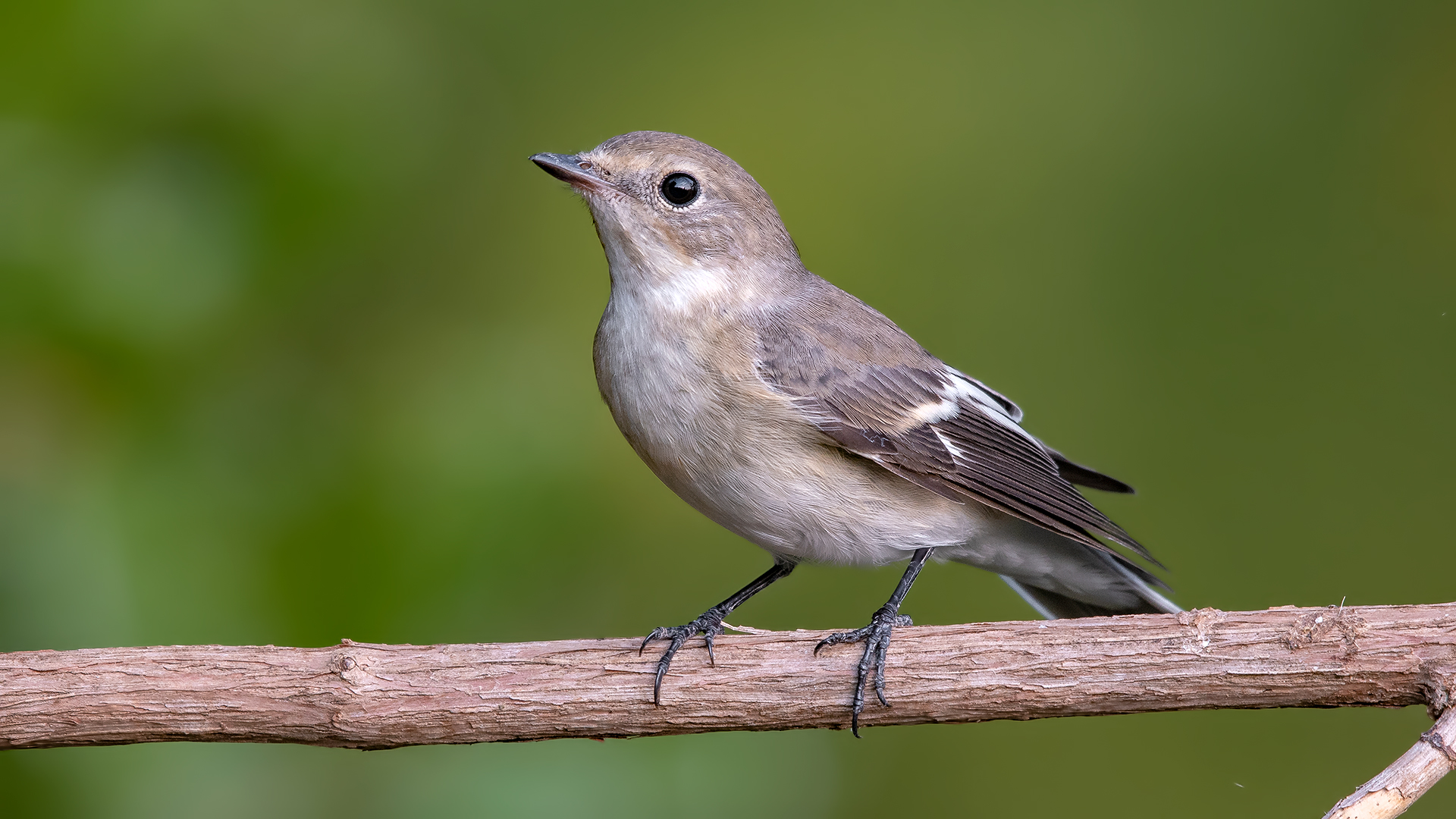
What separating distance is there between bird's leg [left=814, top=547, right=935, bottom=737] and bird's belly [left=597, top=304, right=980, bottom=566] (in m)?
0.19

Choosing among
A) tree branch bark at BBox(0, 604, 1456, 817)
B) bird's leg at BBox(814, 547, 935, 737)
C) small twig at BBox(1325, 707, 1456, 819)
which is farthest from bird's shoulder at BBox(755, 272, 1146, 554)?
small twig at BBox(1325, 707, 1456, 819)

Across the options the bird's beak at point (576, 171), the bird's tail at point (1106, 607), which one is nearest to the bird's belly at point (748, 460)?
the bird's beak at point (576, 171)

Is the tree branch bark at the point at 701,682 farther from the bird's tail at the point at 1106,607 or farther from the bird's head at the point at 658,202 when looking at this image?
the bird's head at the point at 658,202

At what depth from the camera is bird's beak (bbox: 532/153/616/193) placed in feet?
8.76

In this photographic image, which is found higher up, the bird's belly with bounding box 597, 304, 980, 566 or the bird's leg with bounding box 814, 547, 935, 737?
the bird's belly with bounding box 597, 304, 980, 566

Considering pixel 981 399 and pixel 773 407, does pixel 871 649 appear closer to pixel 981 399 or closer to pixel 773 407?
pixel 773 407

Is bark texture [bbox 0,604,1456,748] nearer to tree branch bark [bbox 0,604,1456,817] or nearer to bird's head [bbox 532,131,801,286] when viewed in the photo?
tree branch bark [bbox 0,604,1456,817]

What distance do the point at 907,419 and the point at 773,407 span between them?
1.25ft

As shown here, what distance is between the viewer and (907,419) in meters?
2.82

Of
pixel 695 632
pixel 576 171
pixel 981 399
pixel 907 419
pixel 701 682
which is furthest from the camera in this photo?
pixel 981 399

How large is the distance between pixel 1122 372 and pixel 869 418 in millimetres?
1235

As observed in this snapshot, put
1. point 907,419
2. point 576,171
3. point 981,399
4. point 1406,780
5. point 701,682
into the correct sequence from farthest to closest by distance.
Result: point 981,399, point 907,419, point 576,171, point 701,682, point 1406,780

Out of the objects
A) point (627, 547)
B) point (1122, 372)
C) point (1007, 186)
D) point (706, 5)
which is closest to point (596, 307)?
point (627, 547)

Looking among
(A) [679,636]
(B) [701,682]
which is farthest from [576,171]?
(B) [701,682]
